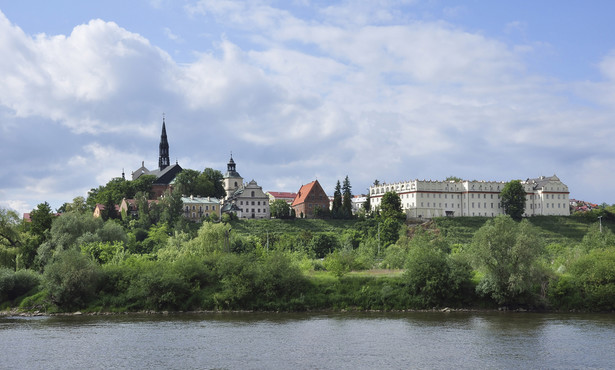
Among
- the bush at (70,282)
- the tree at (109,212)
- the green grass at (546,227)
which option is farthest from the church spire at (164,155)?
the bush at (70,282)

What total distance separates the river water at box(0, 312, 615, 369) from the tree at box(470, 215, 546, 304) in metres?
2.64

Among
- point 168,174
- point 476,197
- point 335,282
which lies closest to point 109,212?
point 168,174

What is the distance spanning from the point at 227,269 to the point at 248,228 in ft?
159

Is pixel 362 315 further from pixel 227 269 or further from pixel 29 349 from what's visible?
pixel 29 349

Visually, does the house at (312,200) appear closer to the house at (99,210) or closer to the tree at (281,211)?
the tree at (281,211)

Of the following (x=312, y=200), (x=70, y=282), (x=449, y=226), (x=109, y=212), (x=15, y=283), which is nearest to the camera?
(x=70, y=282)

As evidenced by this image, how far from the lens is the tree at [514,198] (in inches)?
4604

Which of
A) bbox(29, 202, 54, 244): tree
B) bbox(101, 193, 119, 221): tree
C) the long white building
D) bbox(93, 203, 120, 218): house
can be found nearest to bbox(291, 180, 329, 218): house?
→ the long white building

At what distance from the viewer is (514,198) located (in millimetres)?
117625

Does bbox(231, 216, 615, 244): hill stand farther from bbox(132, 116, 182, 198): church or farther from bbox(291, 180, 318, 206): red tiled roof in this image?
bbox(132, 116, 182, 198): church

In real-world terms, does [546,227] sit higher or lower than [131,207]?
lower

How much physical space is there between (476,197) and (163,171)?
63.9m

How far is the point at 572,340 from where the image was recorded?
3841cm

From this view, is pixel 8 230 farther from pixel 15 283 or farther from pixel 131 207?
pixel 131 207
